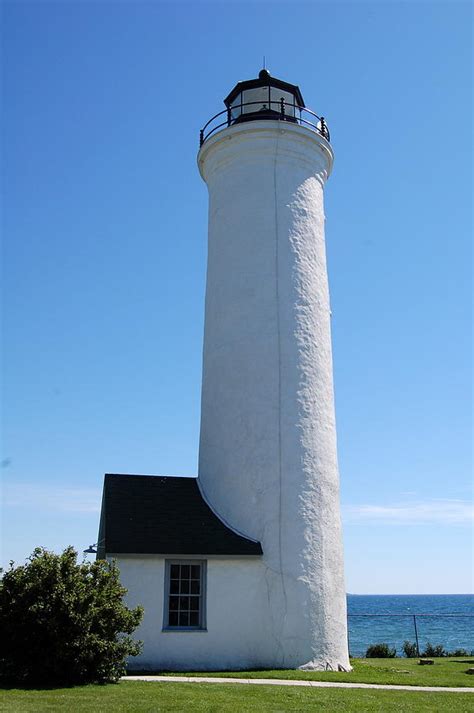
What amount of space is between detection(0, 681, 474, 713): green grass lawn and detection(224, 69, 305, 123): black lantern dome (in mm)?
14147

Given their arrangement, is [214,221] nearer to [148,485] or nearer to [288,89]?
[288,89]

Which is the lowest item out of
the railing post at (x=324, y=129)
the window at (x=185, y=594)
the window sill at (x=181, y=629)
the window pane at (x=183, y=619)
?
the window sill at (x=181, y=629)

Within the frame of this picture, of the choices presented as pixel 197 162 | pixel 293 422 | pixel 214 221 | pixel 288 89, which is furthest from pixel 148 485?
pixel 288 89

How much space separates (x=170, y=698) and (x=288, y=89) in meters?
16.1

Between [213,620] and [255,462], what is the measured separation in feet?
11.5

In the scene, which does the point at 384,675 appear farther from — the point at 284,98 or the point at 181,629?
the point at 284,98

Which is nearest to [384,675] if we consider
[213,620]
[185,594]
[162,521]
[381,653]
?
[213,620]

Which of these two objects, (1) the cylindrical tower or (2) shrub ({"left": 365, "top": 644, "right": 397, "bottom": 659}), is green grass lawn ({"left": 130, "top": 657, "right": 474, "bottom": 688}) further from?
(2) shrub ({"left": 365, "top": 644, "right": 397, "bottom": 659})

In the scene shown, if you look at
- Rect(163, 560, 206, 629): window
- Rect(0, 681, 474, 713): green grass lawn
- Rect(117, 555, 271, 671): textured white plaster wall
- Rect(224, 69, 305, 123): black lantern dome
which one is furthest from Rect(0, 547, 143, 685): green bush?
Rect(224, 69, 305, 123): black lantern dome

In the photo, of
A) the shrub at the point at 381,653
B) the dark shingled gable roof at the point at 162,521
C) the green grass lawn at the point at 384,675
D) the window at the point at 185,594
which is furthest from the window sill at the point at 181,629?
the shrub at the point at 381,653

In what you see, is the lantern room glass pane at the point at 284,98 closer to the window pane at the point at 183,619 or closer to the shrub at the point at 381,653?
the window pane at the point at 183,619

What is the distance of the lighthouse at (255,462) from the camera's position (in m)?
13.5

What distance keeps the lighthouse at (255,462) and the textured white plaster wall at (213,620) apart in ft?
0.08

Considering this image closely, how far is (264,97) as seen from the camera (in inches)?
733
